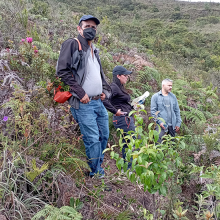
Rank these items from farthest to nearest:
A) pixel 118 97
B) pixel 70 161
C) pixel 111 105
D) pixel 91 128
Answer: pixel 118 97, pixel 111 105, pixel 91 128, pixel 70 161

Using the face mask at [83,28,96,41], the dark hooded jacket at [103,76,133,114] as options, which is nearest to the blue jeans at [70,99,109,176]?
the dark hooded jacket at [103,76,133,114]

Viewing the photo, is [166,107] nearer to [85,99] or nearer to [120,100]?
[120,100]

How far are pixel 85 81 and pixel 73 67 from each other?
0.79ft

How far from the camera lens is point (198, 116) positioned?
5.67 metres

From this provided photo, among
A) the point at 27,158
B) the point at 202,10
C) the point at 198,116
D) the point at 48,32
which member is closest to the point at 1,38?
the point at 48,32

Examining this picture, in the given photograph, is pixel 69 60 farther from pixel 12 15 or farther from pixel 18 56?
pixel 12 15

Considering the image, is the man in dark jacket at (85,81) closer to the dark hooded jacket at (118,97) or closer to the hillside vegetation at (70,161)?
the hillside vegetation at (70,161)

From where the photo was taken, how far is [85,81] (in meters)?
2.74

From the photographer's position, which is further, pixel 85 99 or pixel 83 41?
pixel 83 41

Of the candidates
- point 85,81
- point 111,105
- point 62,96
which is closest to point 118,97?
point 111,105

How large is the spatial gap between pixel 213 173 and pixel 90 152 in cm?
148

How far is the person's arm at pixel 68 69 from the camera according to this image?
2574 mm

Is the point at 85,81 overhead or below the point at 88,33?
below

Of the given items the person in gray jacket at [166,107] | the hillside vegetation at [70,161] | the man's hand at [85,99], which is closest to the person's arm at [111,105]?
the hillside vegetation at [70,161]
